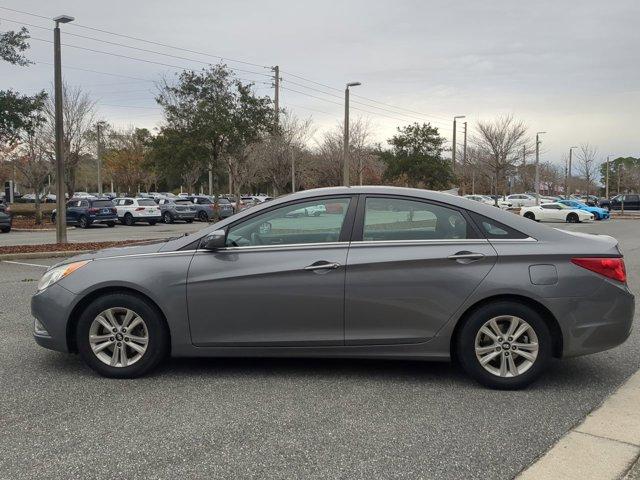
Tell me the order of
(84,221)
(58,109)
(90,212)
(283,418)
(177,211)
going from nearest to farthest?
(283,418), (58,109), (90,212), (84,221), (177,211)

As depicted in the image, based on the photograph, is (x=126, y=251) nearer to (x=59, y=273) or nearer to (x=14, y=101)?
(x=59, y=273)

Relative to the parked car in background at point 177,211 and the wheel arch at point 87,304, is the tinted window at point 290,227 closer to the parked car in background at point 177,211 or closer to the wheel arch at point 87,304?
the wheel arch at point 87,304

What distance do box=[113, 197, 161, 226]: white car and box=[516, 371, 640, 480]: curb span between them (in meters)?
30.3

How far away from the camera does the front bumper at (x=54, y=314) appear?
179 inches

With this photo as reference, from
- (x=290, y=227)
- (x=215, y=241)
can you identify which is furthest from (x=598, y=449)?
(x=215, y=241)

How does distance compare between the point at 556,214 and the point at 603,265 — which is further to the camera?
the point at 556,214

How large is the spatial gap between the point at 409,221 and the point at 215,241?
1.52 meters

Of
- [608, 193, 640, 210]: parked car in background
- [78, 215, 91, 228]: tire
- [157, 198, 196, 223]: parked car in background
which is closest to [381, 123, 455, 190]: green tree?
[157, 198, 196, 223]: parked car in background

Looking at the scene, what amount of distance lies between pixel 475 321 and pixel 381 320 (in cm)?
69

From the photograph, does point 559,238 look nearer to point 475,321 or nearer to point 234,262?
point 475,321

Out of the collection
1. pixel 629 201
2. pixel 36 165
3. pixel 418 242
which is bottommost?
pixel 418 242

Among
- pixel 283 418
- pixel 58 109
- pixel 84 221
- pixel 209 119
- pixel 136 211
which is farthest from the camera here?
pixel 136 211

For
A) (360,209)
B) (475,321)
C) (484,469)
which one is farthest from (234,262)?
(484,469)

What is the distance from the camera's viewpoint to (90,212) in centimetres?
2945
